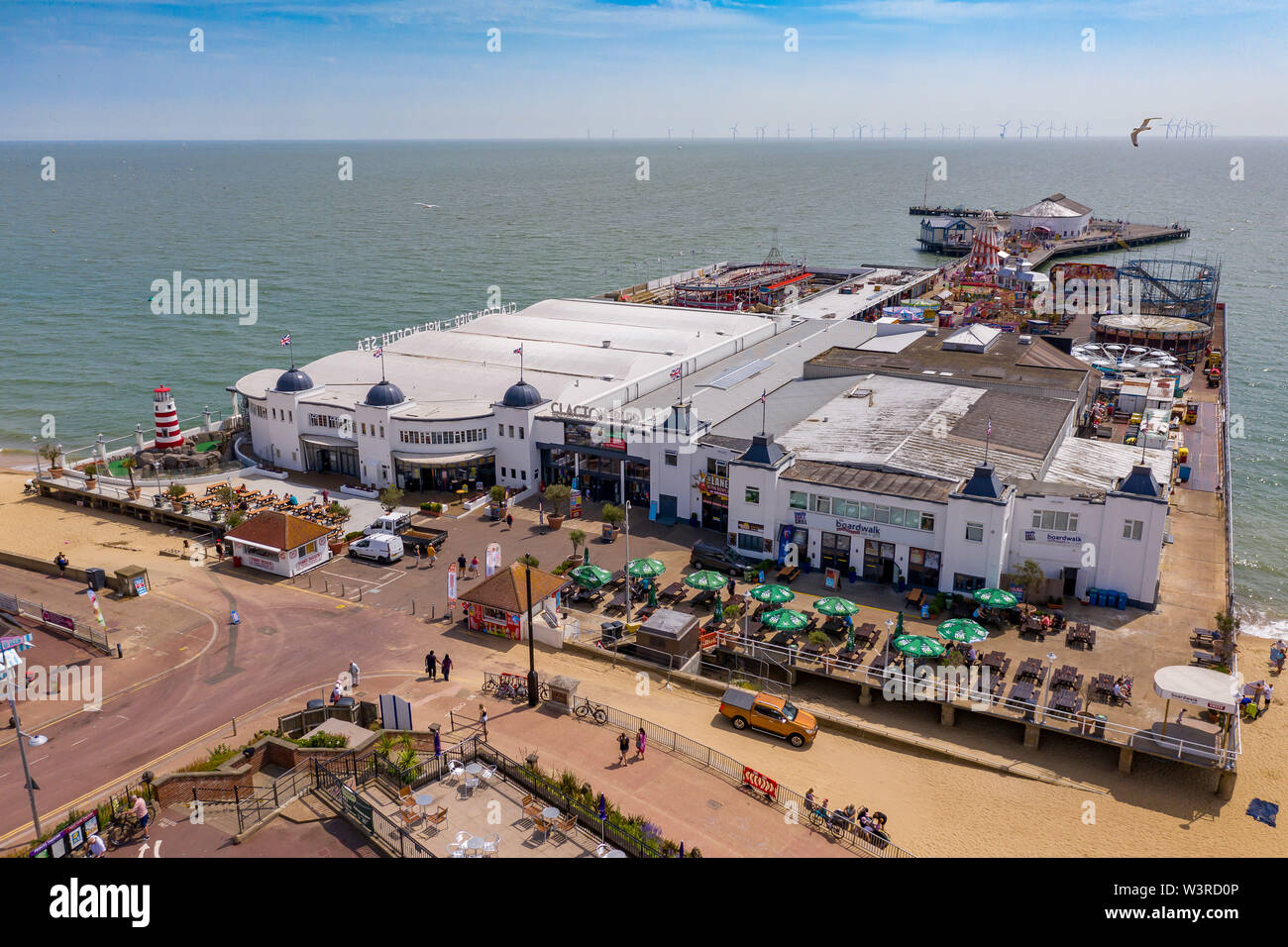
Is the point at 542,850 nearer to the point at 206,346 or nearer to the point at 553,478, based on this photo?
the point at 553,478

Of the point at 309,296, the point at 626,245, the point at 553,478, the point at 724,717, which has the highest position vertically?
the point at 626,245

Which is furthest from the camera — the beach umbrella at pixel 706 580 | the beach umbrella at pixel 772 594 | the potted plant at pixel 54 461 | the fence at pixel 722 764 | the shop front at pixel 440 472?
the potted plant at pixel 54 461

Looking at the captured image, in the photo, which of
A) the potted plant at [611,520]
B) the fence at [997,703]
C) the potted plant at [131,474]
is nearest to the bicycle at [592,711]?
the fence at [997,703]

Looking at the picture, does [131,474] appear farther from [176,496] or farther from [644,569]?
[644,569]

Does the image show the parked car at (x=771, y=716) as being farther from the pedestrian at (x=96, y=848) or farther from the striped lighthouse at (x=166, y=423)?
the striped lighthouse at (x=166, y=423)

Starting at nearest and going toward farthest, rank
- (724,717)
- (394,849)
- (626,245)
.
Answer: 1. (394,849)
2. (724,717)
3. (626,245)

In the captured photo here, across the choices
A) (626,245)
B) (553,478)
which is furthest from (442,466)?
(626,245)

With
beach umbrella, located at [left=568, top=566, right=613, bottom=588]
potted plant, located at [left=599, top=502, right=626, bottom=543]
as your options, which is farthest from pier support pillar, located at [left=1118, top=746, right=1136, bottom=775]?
potted plant, located at [left=599, top=502, right=626, bottom=543]

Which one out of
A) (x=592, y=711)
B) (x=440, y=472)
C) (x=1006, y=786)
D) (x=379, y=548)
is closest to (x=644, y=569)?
(x=592, y=711)
